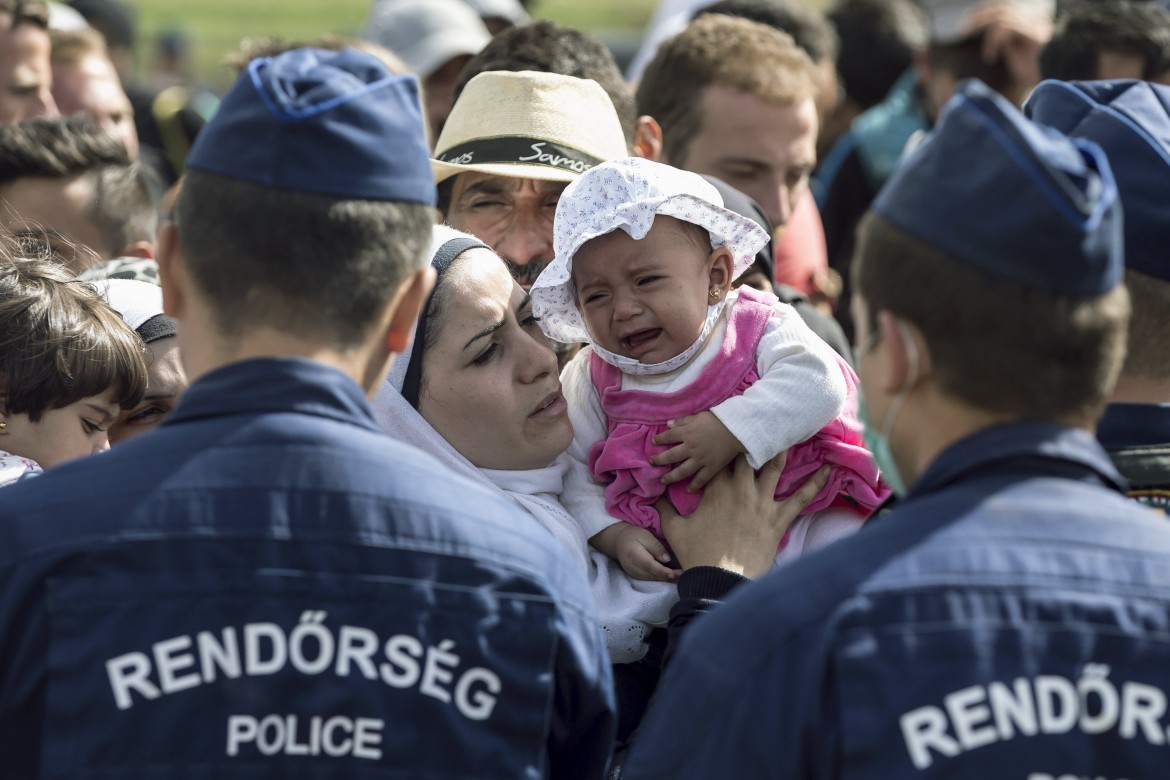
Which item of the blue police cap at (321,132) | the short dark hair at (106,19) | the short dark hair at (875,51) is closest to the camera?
the blue police cap at (321,132)

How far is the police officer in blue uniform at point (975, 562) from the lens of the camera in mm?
1783

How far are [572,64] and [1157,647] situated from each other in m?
2.90

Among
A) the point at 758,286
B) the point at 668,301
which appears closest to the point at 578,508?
the point at 668,301

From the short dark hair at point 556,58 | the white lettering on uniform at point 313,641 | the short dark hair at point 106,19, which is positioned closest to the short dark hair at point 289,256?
the white lettering on uniform at point 313,641

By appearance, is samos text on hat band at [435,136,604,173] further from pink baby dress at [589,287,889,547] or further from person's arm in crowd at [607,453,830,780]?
person's arm in crowd at [607,453,830,780]

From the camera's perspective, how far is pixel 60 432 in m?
3.25

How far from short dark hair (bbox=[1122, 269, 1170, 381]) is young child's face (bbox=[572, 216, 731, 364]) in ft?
3.19

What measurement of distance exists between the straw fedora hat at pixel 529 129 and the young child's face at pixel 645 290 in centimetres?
62

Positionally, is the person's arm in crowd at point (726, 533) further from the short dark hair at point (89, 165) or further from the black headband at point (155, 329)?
the short dark hair at point (89, 165)

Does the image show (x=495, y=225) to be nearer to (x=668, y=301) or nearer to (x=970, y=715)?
(x=668, y=301)

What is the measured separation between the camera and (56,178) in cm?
481

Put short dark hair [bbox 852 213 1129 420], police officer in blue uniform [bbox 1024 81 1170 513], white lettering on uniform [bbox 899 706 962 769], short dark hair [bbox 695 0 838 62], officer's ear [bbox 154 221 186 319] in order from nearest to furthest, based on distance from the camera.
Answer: white lettering on uniform [bbox 899 706 962 769] → short dark hair [bbox 852 213 1129 420] → officer's ear [bbox 154 221 186 319] → police officer in blue uniform [bbox 1024 81 1170 513] → short dark hair [bbox 695 0 838 62]

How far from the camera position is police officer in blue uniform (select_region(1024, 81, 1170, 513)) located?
8.50 ft

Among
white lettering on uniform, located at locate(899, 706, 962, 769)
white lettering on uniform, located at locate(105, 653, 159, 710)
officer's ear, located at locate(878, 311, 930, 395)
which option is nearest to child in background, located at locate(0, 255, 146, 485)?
white lettering on uniform, located at locate(105, 653, 159, 710)
